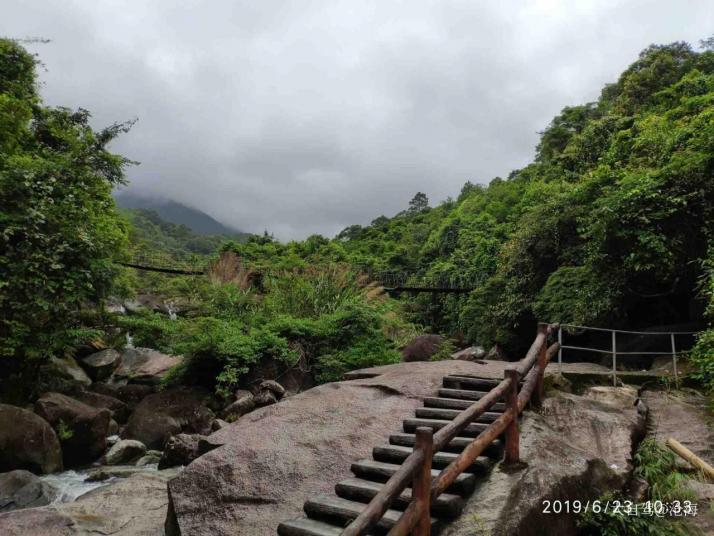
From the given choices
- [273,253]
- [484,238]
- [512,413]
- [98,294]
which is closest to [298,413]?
[512,413]

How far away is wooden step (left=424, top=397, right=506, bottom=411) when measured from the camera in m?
5.61

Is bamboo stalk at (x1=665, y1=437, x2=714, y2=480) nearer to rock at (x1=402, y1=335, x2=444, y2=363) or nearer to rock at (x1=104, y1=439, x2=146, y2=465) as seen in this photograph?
rock at (x1=402, y1=335, x2=444, y2=363)

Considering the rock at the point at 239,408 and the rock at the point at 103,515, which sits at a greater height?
the rock at the point at 239,408

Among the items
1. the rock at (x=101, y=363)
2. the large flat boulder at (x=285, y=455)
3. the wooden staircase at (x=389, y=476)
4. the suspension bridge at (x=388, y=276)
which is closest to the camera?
the wooden staircase at (x=389, y=476)

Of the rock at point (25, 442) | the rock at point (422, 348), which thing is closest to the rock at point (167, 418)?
the rock at point (25, 442)

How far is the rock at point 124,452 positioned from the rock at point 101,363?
188 inches

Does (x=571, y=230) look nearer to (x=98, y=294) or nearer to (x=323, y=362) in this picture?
(x=323, y=362)

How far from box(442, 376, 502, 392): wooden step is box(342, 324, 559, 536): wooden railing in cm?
71

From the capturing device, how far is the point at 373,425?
5.52 meters

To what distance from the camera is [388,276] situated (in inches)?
1184

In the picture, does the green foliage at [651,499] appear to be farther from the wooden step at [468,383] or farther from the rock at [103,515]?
the rock at [103,515]

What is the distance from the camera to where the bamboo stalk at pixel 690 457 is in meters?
5.04

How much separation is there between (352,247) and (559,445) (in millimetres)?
40454

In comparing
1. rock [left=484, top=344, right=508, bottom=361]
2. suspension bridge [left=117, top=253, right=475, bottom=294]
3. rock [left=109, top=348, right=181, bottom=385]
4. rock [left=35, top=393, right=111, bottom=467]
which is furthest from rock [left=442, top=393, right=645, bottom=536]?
suspension bridge [left=117, top=253, right=475, bottom=294]
